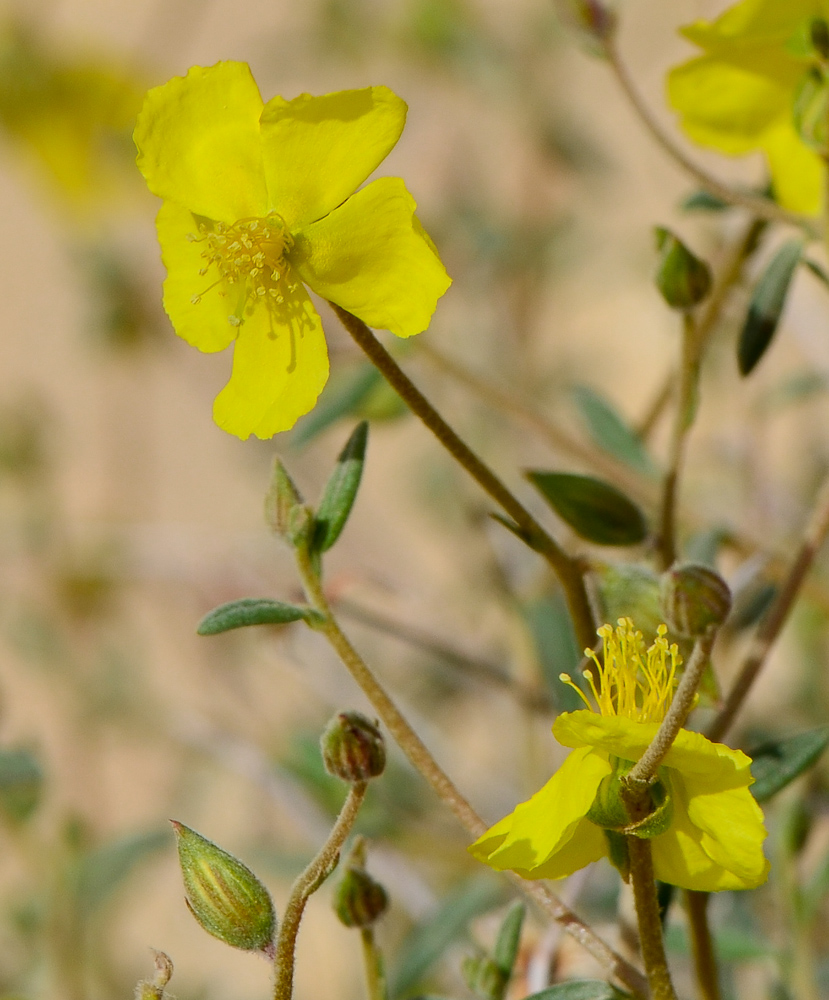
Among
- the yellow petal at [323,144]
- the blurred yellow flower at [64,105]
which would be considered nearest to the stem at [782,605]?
the yellow petal at [323,144]

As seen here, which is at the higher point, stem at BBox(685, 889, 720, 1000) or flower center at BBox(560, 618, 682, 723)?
flower center at BBox(560, 618, 682, 723)

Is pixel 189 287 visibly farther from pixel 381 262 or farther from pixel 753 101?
pixel 753 101

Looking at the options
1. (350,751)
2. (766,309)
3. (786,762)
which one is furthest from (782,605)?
(350,751)

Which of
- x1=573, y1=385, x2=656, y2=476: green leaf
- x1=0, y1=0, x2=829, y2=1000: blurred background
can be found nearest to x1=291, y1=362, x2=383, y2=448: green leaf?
x1=0, y1=0, x2=829, y2=1000: blurred background

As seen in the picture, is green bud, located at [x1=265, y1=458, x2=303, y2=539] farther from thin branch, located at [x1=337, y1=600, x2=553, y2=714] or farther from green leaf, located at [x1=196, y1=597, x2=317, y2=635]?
thin branch, located at [x1=337, y1=600, x2=553, y2=714]

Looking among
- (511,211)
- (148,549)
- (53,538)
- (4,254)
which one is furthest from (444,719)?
(4,254)

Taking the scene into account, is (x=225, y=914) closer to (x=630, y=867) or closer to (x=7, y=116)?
(x=630, y=867)
